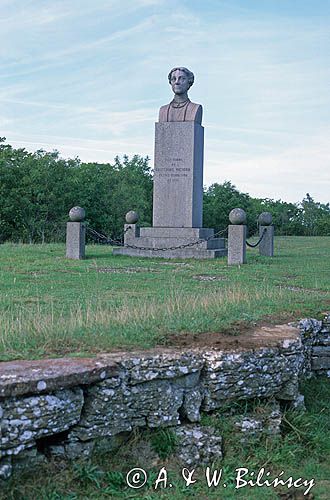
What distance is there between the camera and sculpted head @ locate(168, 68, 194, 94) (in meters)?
19.3

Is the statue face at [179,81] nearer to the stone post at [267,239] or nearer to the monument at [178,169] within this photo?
the monument at [178,169]

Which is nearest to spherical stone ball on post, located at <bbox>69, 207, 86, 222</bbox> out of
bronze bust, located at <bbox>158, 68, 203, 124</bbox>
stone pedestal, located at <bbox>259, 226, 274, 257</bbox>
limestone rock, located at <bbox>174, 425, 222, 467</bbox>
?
bronze bust, located at <bbox>158, 68, 203, 124</bbox>

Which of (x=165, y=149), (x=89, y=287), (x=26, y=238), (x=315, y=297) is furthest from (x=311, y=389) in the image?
(x=26, y=238)

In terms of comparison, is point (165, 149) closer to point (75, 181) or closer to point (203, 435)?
point (203, 435)

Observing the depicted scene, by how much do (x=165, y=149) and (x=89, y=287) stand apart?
9.35m

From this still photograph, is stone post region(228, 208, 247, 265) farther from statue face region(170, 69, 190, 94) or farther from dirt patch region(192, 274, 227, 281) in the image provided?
statue face region(170, 69, 190, 94)

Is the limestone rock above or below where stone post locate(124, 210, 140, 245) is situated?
below

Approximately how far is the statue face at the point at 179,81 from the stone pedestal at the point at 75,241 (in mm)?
5358

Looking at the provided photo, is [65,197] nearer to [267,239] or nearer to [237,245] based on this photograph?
[267,239]

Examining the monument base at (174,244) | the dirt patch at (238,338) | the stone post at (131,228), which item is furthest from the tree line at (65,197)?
the dirt patch at (238,338)

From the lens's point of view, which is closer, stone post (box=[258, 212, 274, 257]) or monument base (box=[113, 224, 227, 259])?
monument base (box=[113, 224, 227, 259])

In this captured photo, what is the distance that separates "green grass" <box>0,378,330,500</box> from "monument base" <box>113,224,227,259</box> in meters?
11.1

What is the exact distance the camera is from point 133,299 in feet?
29.6

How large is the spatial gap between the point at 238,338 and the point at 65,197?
32.4 metres
